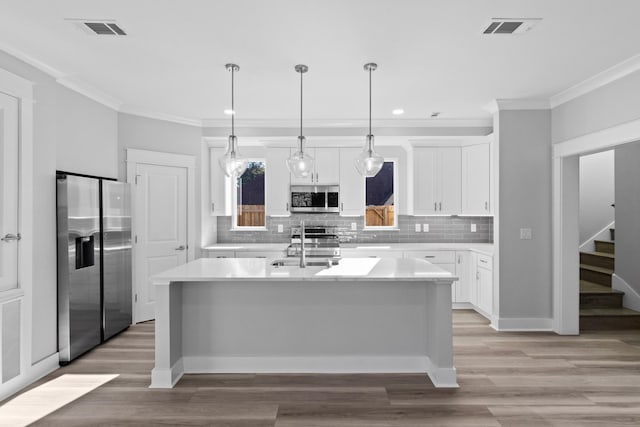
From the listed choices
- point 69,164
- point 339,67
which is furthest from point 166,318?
point 339,67

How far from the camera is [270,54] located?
10.2 feet

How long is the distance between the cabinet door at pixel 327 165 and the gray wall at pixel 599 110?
2655mm

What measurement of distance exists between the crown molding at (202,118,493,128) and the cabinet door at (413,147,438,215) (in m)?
0.43

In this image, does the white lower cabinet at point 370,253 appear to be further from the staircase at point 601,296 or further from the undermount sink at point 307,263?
the staircase at point 601,296

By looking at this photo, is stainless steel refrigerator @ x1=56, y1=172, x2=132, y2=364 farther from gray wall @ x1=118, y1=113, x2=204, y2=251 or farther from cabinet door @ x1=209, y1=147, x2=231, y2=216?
cabinet door @ x1=209, y1=147, x2=231, y2=216

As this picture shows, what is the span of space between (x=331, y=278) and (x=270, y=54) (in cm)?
180

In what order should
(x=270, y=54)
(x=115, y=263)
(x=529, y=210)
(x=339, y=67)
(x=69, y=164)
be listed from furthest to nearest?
(x=529, y=210)
(x=115, y=263)
(x=69, y=164)
(x=339, y=67)
(x=270, y=54)

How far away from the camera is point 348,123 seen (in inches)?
206

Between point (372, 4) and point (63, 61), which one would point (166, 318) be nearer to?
point (63, 61)

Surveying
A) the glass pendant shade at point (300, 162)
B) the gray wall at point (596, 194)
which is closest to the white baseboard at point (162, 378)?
the glass pendant shade at point (300, 162)

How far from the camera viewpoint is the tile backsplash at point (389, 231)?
19.5 feet

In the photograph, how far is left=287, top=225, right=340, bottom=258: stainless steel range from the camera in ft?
17.8

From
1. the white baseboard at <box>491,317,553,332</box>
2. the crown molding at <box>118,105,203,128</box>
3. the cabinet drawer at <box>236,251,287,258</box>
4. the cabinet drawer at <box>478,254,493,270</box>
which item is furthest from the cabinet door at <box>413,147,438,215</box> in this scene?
the crown molding at <box>118,105,203,128</box>

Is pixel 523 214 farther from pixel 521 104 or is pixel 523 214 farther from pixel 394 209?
pixel 394 209
